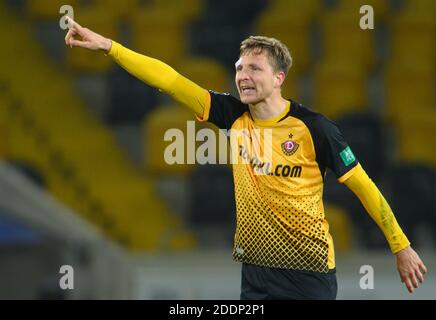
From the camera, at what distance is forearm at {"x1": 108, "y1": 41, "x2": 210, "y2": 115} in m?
4.28

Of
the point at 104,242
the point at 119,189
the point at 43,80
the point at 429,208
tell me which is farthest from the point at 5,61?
the point at 429,208

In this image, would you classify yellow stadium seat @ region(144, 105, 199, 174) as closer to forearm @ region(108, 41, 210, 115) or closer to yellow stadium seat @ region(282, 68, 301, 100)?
yellow stadium seat @ region(282, 68, 301, 100)

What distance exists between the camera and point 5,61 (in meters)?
11.0

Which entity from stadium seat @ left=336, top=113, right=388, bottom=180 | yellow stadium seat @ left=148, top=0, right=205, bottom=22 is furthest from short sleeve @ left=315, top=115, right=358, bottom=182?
yellow stadium seat @ left=148, top=0, right=205, bottom=22

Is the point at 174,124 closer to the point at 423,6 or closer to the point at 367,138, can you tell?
the point at 367,138

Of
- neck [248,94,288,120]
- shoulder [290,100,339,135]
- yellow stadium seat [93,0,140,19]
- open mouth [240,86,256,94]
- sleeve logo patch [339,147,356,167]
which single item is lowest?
sleeve logo patch [339,147,356,167]

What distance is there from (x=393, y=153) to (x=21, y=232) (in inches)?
130

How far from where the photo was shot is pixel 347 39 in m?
10.6

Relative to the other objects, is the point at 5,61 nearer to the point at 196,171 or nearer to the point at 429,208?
the point at 196,171

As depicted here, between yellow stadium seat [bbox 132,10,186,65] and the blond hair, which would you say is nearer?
the blond hair

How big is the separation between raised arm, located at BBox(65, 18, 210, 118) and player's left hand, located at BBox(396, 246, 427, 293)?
0.92m

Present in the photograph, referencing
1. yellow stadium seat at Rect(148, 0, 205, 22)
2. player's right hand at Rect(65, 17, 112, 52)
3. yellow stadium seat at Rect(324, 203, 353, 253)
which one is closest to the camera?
player's right hand at Rect(65, 17, 112, 52)

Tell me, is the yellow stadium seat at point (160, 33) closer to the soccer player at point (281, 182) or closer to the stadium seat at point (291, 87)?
the stadium seat at point (291, 87)
